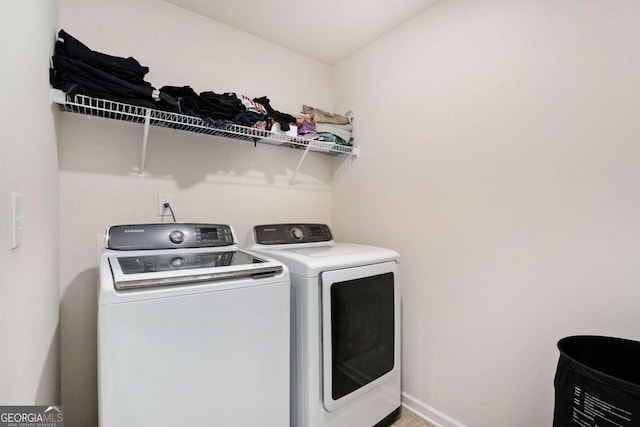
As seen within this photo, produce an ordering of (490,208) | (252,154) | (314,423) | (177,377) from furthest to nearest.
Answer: (252,154) < (490,208) < (314,423) < (177,377)

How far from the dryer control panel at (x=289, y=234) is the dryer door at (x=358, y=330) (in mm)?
557

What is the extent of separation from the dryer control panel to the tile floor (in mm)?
1198

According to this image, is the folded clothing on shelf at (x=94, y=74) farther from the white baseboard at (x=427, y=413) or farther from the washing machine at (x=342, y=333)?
the white baseboard at (x=427, y=413)

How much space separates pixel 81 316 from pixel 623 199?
256 cm

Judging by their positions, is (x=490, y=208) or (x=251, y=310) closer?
(x=251, y=310)

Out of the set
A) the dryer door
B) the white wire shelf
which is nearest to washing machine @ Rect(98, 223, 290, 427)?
the dryer door

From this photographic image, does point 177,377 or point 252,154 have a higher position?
point 252,154

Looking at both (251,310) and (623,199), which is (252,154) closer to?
(251,310)

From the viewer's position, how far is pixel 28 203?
870mm

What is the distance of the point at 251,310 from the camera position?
1.16 metres

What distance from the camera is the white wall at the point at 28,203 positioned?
2.18 feet

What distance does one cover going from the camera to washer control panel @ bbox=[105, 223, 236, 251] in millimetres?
1397

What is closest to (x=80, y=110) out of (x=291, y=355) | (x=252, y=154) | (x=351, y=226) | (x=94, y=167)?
(x=94, y=167)

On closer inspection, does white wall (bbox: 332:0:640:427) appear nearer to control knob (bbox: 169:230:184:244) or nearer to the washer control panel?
the washer control panel
